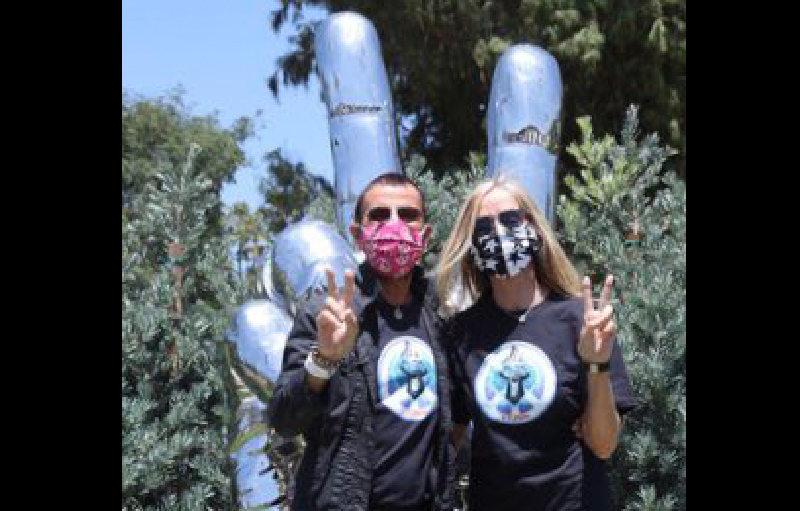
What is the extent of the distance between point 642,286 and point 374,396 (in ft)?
6.92

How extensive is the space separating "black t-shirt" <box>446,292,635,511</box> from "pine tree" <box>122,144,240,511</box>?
2.23m

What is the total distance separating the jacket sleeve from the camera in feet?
8.57

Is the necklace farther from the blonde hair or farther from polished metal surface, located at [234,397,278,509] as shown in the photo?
polished metal surface, located at [234,397,278,509]

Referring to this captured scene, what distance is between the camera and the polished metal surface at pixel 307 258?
4.10 metres

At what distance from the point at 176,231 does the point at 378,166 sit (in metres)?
1.07

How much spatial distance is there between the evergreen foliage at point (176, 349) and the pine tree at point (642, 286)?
1657 mm

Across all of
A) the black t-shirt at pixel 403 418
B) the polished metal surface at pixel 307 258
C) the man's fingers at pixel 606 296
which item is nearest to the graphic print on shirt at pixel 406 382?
the black t-shirt at pixel 403 418

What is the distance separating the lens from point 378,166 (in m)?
4.74

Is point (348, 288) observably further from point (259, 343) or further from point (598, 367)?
point (259, 343)

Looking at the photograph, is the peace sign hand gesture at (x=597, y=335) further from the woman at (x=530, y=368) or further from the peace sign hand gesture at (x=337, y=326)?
the peace sign hand gesture at (x=337, y=326)

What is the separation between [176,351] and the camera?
197 inches
